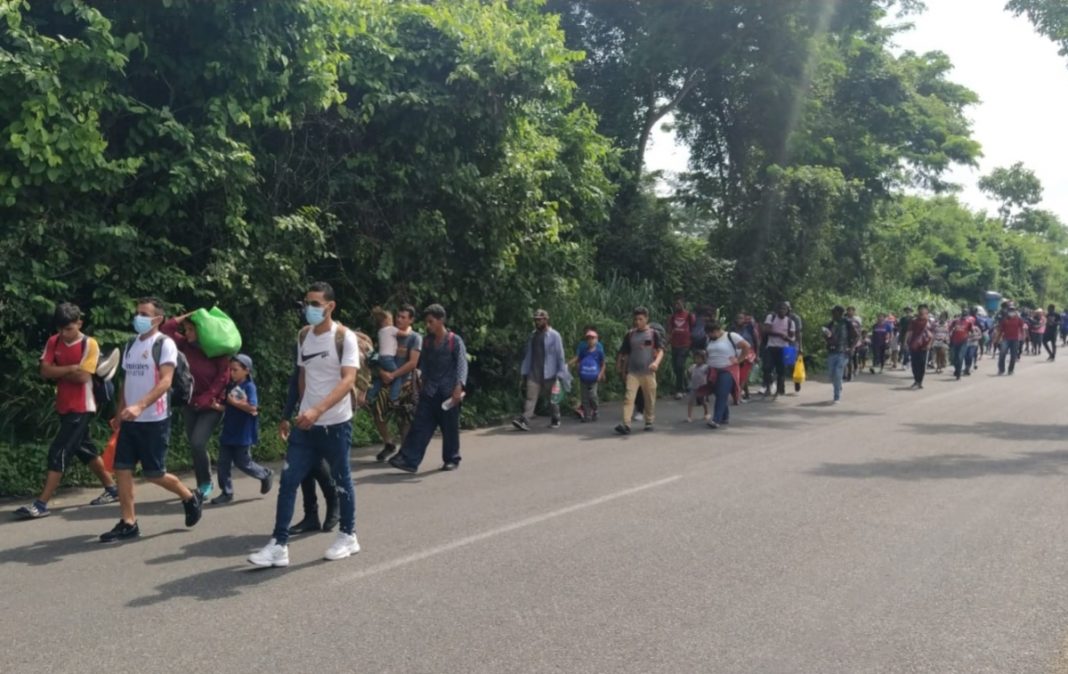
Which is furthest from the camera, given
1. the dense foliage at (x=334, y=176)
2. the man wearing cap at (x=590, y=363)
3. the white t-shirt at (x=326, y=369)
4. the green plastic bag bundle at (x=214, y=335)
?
the man wearing cap at (x=590, y=363)

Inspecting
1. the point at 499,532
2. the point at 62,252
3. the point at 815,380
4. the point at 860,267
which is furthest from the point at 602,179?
the point at 860,267

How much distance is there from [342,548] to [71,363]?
9.70 ft

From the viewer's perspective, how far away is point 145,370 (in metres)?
7.13

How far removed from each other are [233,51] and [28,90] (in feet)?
7.55

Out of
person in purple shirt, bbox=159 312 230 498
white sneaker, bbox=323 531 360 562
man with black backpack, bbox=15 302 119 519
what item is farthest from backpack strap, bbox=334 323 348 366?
man with black backpack, bbox=15 302 119 519

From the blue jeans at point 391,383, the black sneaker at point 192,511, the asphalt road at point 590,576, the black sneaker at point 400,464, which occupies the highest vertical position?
the blue jeans at point 391,383

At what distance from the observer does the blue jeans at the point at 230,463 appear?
8758 millimetres

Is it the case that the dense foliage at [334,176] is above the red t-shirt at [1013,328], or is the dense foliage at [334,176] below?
above

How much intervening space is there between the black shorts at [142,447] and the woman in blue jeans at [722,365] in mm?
8551

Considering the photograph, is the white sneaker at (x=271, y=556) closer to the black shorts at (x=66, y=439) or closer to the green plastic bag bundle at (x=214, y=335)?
the green plastic bag bundle at (x=214, y=335)

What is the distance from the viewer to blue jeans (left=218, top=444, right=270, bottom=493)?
8758 mm

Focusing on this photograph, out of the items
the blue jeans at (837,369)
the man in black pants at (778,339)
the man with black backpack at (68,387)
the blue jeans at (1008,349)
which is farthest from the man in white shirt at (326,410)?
the blue jeans at (1008,349)

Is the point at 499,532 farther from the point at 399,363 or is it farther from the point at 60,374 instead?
the point at 399,363

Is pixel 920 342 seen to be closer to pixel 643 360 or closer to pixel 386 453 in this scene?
pixel 643 360
